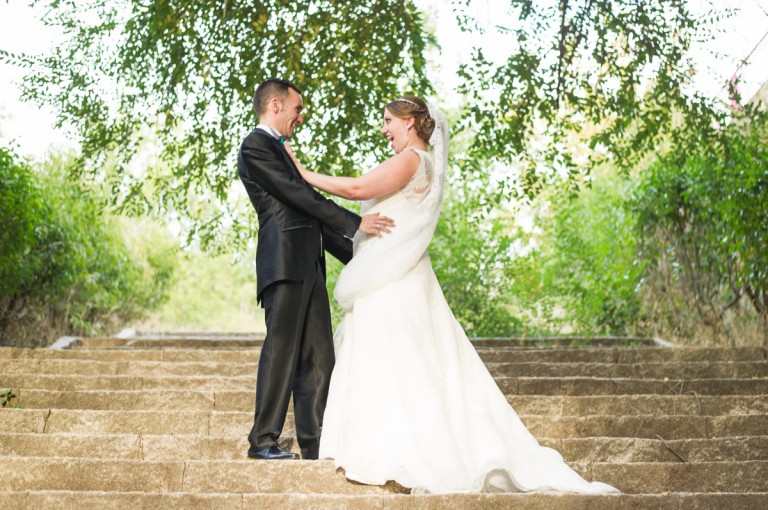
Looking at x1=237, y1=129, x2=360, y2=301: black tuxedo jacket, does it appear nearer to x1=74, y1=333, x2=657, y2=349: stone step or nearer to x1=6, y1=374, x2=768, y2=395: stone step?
x1=6, y1=374, x2=768, y2=395: stone step

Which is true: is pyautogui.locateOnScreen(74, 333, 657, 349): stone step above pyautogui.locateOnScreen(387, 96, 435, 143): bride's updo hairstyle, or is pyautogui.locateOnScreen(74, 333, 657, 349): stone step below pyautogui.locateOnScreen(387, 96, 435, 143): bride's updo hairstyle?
below

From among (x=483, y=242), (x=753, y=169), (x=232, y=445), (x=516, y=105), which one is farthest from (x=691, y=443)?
(x=483, y=242)

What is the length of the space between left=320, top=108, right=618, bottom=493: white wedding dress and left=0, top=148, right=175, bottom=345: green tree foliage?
6.54 metres

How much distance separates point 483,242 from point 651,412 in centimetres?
752

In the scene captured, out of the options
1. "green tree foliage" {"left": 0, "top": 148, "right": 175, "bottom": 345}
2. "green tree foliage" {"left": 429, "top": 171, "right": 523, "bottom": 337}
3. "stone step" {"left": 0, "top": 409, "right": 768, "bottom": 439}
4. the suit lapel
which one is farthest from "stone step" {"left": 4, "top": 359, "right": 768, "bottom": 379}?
"green tree foliage" {"left": 429, "top": 171, "right": 523, "bottom": 337}

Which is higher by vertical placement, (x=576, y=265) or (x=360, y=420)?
(x=576, y=265)

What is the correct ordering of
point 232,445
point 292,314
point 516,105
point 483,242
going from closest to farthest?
1. point 292,314
2. point 232,445
3. point 516,105
4. point 483,242

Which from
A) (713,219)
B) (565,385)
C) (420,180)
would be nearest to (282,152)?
(420,180)

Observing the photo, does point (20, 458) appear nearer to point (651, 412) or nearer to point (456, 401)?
point (456, 401)

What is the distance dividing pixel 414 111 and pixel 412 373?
4.43ft

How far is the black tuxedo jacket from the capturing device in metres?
4.90

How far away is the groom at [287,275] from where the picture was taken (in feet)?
15.9

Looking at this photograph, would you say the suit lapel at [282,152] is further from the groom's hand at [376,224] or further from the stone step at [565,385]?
the stone step at [565,385]

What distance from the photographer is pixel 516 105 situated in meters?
10.1
